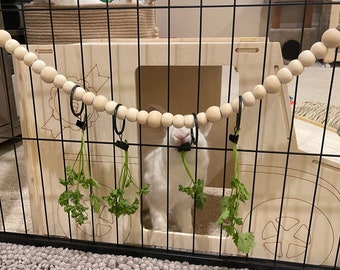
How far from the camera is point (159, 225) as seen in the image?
3.32ft

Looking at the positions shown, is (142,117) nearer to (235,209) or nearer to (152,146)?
(152,146)

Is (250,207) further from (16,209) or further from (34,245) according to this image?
(16,209)

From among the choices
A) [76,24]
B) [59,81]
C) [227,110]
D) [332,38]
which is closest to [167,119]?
[227,110]

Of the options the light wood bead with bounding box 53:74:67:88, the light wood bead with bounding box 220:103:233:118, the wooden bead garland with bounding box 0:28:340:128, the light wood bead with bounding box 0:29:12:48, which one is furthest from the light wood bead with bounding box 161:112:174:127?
the light wood bead with bounding box 0:29:12:48

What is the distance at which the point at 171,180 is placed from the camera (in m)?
1.00

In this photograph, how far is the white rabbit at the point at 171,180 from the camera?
3.22 feet

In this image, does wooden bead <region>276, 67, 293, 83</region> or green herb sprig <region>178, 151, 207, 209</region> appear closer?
wooden bead <region>276, 67, 293, 83</region>

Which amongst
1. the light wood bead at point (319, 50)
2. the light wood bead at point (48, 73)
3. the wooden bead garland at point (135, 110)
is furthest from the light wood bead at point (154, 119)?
the light wood bead at point (319, 50)

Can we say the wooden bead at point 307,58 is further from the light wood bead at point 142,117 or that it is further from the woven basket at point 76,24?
the woven basket at point 76,24

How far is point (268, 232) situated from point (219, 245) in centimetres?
13

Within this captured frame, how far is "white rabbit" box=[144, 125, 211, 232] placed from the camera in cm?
98

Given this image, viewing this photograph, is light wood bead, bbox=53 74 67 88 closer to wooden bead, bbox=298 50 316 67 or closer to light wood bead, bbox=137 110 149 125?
light wood bead, bbox=137 110 149 125

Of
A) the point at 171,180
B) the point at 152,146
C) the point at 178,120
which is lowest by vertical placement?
the point at 171,180

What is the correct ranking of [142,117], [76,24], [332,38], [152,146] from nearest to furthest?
1. [332,38]
2. [142,117]
3. [152,146]
4. [76,24]
